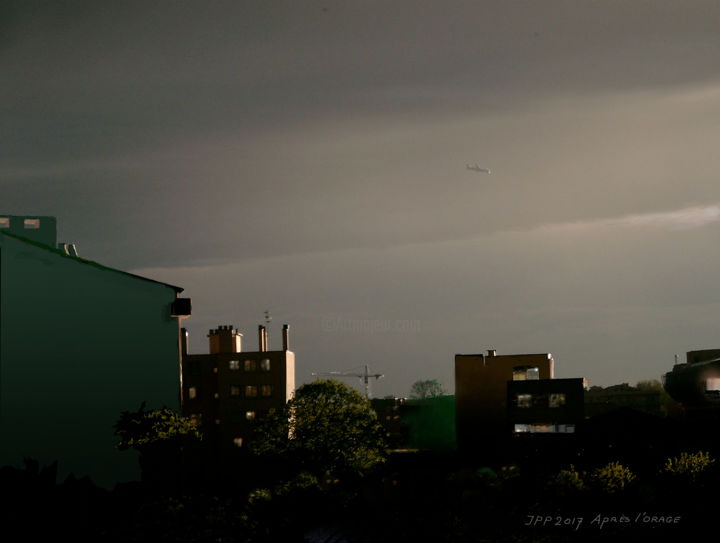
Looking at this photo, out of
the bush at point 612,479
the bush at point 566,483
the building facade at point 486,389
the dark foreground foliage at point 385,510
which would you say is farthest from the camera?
the building facade at point 486,389

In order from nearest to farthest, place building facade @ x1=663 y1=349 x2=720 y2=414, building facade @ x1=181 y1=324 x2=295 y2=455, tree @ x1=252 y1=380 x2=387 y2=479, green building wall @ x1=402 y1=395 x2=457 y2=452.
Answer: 1. tree @ x1=252 y1=380 x2=387 y2=479
2. building facade @ x1=663 y1=349 x2=720 y2=414
3. building facade @ x1=181 y1=324 x2=295 y2=455
4. green building wall @ x1=402 y1=395 x2=457 y2=452

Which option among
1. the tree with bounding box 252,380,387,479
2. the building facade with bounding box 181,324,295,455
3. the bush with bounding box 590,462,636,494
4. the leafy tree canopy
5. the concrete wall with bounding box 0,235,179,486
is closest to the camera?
the concrete wall with bounding box 0,235,179,486

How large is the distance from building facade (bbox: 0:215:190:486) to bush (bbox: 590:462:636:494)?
81.8ft

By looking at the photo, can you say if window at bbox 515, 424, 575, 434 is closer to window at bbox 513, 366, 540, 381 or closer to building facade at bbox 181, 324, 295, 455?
window at bbox 513, 366, 540, 381

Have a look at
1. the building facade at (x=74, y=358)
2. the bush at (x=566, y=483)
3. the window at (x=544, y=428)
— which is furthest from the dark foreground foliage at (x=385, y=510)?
the window at (x=544, y=428)

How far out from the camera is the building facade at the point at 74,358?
1903 inches

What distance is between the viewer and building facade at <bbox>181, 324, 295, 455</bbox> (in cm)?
13450

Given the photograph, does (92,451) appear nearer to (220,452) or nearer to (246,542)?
(246,542)

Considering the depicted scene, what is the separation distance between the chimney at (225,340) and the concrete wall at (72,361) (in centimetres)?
8651

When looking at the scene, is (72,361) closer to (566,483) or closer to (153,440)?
(153,440)

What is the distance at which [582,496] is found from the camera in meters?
50.8

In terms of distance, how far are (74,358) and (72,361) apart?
0.20m

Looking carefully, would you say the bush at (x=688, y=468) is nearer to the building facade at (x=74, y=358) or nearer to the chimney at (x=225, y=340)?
the building facade at (x=74, y=358)

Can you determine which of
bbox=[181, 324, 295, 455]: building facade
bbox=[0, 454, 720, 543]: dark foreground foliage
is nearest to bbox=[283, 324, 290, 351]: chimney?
bbox=[181, 324, 295, 455]: building facade
